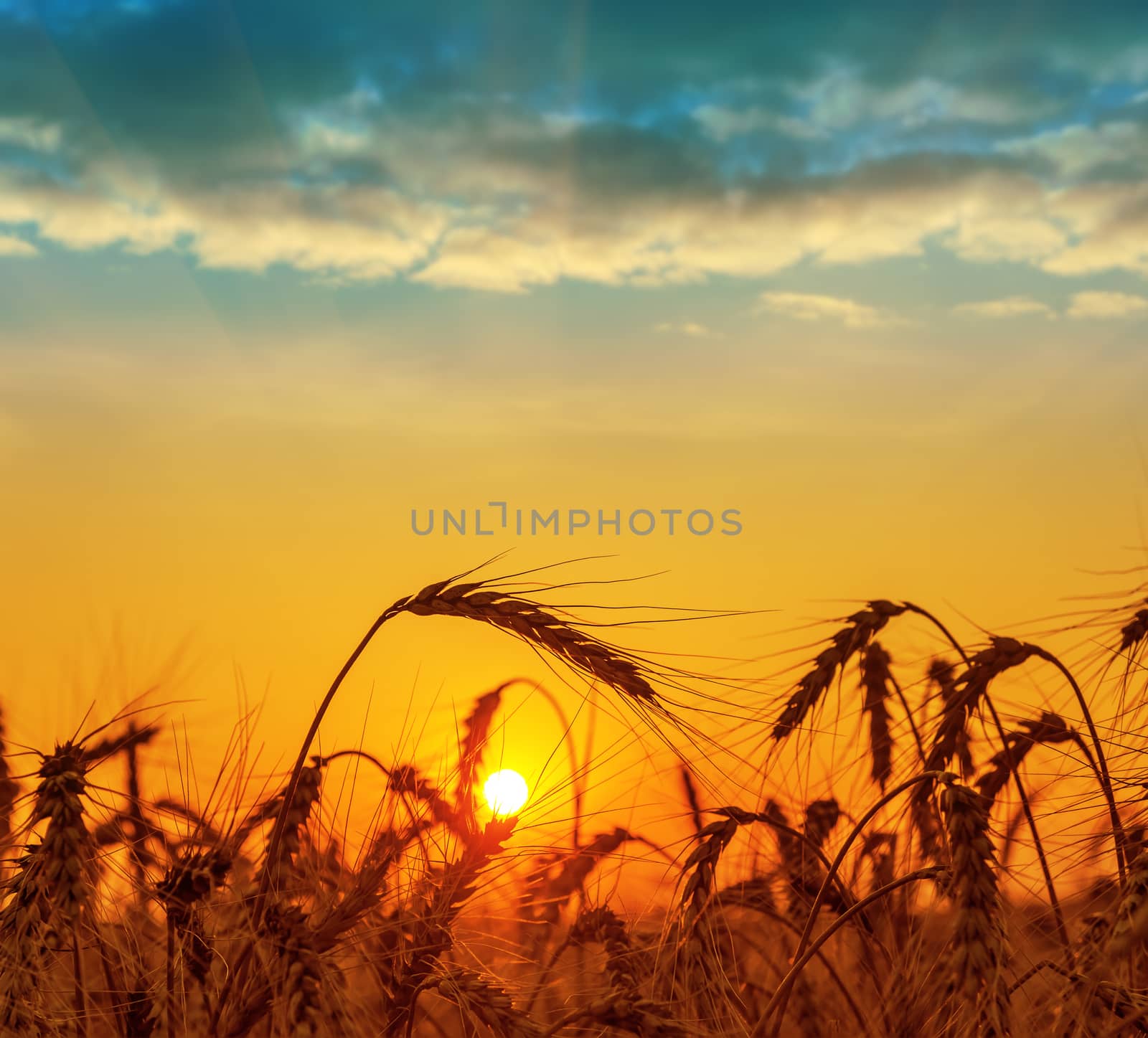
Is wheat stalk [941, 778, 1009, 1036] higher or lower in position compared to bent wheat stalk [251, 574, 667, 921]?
lower

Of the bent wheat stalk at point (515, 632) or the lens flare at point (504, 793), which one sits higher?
the bent wheat stalk at point (515, 632)

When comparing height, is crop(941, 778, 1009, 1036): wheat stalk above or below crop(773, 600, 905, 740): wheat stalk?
below

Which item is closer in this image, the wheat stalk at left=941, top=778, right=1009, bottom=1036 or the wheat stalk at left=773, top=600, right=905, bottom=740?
the wheat stalk at left=941, top=778, right=1009, bottom=1036

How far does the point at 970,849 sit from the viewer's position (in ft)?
7.43

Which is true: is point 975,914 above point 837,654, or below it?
below

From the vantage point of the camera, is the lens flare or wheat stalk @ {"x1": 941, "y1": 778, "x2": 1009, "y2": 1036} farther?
the lens flare

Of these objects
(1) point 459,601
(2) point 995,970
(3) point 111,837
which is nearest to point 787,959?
(2) point 995,970

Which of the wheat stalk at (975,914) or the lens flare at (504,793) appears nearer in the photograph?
the wheat stalk at (975,914)

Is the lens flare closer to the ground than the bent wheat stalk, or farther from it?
closer to the ground

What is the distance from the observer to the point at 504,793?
3.39 metres

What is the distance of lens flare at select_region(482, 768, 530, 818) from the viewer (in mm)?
3273

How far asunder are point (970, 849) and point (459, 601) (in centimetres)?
135

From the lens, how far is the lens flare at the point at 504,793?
327 cm

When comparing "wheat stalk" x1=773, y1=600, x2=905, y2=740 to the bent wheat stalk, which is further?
"wheat stalk" x1=773, y1=600, x2=905, y2=740
